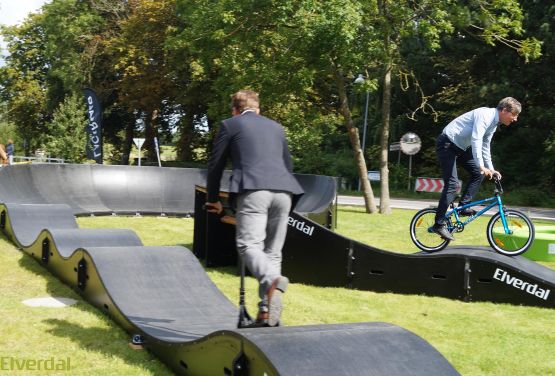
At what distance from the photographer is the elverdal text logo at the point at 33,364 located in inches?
179

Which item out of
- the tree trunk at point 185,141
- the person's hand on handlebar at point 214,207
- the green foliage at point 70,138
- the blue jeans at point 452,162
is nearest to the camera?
the person's hand on handlebar at point 214,207

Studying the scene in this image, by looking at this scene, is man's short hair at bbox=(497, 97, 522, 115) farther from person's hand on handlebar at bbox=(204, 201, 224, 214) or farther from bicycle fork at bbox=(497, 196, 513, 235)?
person's hand on handlebar at bbox=(204, 201, 224, 214)

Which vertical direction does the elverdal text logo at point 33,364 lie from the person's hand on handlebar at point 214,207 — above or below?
below

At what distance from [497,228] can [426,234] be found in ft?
3.48

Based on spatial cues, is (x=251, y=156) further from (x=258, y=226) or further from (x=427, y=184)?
(x=427, y=184)

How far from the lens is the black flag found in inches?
1184

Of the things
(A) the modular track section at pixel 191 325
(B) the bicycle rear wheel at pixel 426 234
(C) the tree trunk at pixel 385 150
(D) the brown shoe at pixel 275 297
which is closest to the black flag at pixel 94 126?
(C) the tree trunk at pixel 385 150

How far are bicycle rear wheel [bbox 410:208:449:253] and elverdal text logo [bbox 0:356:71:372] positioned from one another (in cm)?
558

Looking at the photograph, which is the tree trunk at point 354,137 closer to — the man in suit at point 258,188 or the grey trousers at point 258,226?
the man in suit at point 258,188

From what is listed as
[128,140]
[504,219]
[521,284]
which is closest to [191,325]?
[521,284]

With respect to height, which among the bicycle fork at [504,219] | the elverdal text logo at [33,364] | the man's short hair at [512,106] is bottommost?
the elverdal text logo at [33,364]

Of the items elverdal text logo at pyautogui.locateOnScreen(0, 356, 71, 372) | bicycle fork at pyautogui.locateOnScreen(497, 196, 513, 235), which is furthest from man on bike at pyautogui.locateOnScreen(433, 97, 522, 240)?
elverdal text logo at pyautogui.locateOnScreen(0, 356, 71, 372)

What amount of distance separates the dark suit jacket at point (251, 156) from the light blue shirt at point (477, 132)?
3.60 m

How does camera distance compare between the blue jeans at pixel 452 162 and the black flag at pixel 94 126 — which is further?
the black flag at pixel 94 126
